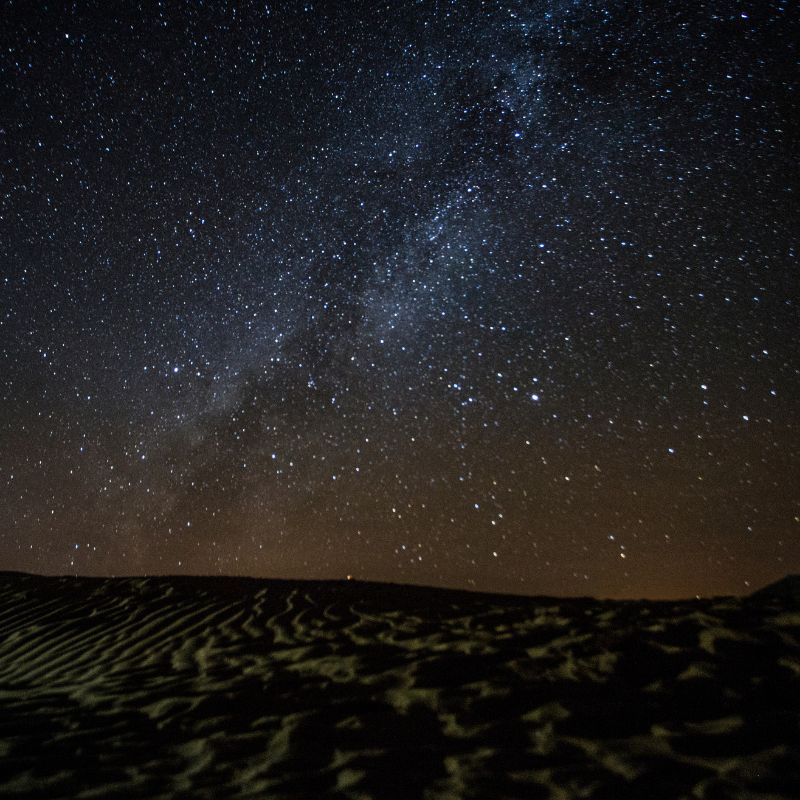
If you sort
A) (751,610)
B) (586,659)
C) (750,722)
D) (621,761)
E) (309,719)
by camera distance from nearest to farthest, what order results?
(621,761)
(750,722)
(309,719)
(586,659)
(751,610)

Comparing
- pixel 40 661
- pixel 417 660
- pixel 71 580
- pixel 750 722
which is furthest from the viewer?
pixel 71 580

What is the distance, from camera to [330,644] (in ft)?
15.8

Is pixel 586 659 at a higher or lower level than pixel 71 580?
lower

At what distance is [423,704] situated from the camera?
336 centimetres

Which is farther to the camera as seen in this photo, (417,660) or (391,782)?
(417,660)

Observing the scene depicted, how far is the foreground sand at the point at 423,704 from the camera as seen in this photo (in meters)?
2.56

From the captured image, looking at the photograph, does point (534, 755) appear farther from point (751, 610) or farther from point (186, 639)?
point (186, 639)

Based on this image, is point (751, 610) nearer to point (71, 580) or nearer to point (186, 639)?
point (186, 639)

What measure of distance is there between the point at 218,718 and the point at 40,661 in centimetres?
290

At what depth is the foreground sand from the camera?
2.56m

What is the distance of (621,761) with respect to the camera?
2.56 m

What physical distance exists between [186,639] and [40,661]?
4.29 feet

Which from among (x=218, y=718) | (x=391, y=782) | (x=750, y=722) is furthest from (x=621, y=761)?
(x=218, y=718)

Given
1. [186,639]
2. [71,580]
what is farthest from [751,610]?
[71,580]
